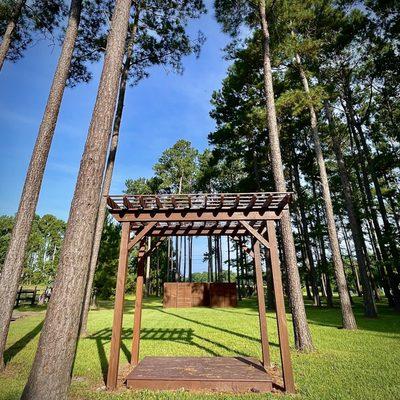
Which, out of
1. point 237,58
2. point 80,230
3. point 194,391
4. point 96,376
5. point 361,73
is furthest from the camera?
point 361,73

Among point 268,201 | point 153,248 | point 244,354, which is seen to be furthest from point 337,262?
point 153,248

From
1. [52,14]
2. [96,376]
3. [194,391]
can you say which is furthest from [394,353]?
[52,14]

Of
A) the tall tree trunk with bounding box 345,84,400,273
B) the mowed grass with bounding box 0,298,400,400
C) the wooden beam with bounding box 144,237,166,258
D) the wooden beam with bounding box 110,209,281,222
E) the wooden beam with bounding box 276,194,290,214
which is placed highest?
the tall tree trunk with bounding box 345,84,400,273

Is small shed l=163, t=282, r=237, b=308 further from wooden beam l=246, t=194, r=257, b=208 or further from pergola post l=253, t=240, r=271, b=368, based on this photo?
wooden beam l=246, t=194, r=257, b=208

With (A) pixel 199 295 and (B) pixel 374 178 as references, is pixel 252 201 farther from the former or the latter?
(A) pixel 199 295

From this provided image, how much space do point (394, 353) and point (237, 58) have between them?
35.9ft

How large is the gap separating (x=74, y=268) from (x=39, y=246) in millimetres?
51914

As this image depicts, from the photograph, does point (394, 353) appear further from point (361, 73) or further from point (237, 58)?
point (361, 73)

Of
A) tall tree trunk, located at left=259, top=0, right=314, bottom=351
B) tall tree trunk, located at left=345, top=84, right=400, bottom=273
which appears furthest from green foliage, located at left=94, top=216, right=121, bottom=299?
tall tree trunk, located at left=345, top=84, right=400, bottom=273

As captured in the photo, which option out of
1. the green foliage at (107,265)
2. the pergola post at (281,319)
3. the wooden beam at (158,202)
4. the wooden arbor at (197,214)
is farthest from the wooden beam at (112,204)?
the green foliage at (107,265)

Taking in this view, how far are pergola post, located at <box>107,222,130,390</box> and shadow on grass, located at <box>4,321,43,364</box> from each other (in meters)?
3.04

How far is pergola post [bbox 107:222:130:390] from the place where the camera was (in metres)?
4.20

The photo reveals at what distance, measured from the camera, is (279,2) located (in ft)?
29.7

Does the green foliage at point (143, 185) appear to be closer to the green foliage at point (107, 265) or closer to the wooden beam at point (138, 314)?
the green foliage at point (107, 265)
